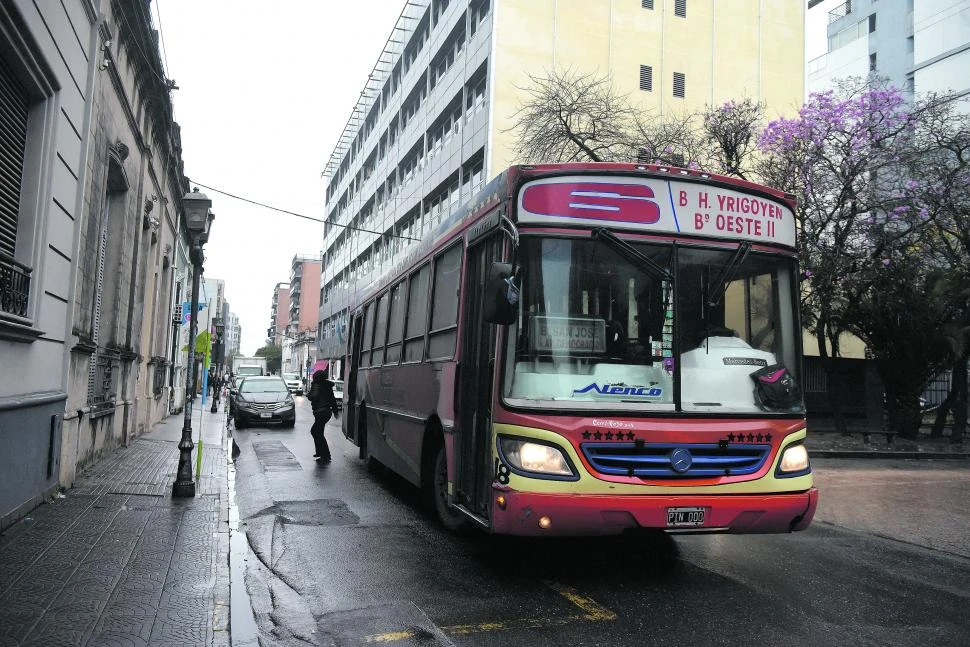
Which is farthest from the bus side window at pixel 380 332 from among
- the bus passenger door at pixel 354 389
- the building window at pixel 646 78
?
the building window at pixel 646 78

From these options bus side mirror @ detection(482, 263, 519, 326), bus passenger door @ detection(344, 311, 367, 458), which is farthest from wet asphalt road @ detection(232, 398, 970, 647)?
bus passenger door @ detection(344, 311, 367, 458)

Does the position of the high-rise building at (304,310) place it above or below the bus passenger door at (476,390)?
above

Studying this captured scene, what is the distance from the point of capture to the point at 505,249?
5.96 m

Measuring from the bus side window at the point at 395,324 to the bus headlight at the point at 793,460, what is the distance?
5164 mm

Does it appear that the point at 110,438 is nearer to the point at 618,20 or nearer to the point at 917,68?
the point at 618,20

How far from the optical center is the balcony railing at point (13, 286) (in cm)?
675

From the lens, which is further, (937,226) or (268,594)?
(937,226)

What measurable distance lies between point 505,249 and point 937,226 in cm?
1890

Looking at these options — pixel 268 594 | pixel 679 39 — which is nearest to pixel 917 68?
pixel 679 39

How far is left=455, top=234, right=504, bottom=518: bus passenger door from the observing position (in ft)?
19.7

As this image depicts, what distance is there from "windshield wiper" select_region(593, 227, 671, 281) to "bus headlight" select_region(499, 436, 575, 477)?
157cm

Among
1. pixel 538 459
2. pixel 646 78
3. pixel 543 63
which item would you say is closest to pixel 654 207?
pixel 538 459

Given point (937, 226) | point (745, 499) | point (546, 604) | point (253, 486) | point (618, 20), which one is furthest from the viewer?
point (618, 20)

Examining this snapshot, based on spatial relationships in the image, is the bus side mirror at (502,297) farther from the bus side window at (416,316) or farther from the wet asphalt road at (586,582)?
the bus side window at (416,316)
